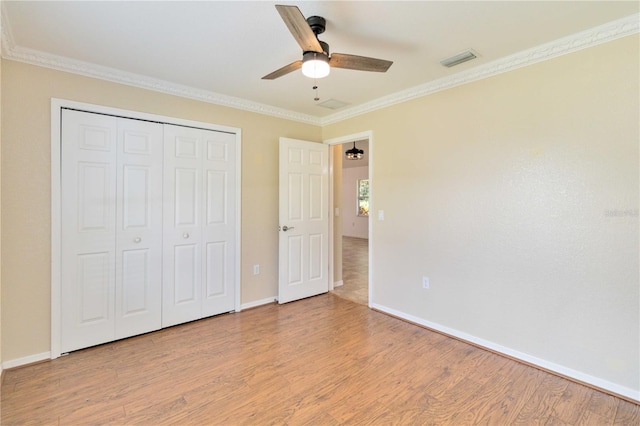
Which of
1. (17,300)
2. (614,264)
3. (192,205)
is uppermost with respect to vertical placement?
(192,205)

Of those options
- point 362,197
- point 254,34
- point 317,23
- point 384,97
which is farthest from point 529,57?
point 362,197

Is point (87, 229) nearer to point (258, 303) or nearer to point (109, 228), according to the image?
point (109, 228)

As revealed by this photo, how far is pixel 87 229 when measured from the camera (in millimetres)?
2674

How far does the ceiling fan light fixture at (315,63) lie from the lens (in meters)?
1.89

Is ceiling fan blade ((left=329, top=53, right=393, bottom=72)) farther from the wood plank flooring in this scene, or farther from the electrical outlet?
the wood plank flooring

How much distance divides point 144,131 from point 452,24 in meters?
2.80

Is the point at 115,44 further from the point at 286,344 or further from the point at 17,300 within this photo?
the point at 286,344

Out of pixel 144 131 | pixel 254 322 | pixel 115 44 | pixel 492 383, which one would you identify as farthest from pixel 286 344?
pixel 115 44

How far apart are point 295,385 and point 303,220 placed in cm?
217

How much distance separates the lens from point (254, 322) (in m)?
3.29

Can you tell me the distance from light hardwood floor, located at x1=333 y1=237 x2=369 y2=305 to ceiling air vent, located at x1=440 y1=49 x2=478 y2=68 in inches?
Answer: 110

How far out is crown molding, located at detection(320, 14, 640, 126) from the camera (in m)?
2.03

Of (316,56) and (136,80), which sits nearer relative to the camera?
(316,56)

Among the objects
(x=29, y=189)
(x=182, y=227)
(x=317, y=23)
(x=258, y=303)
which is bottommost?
(x=258, y=303)
